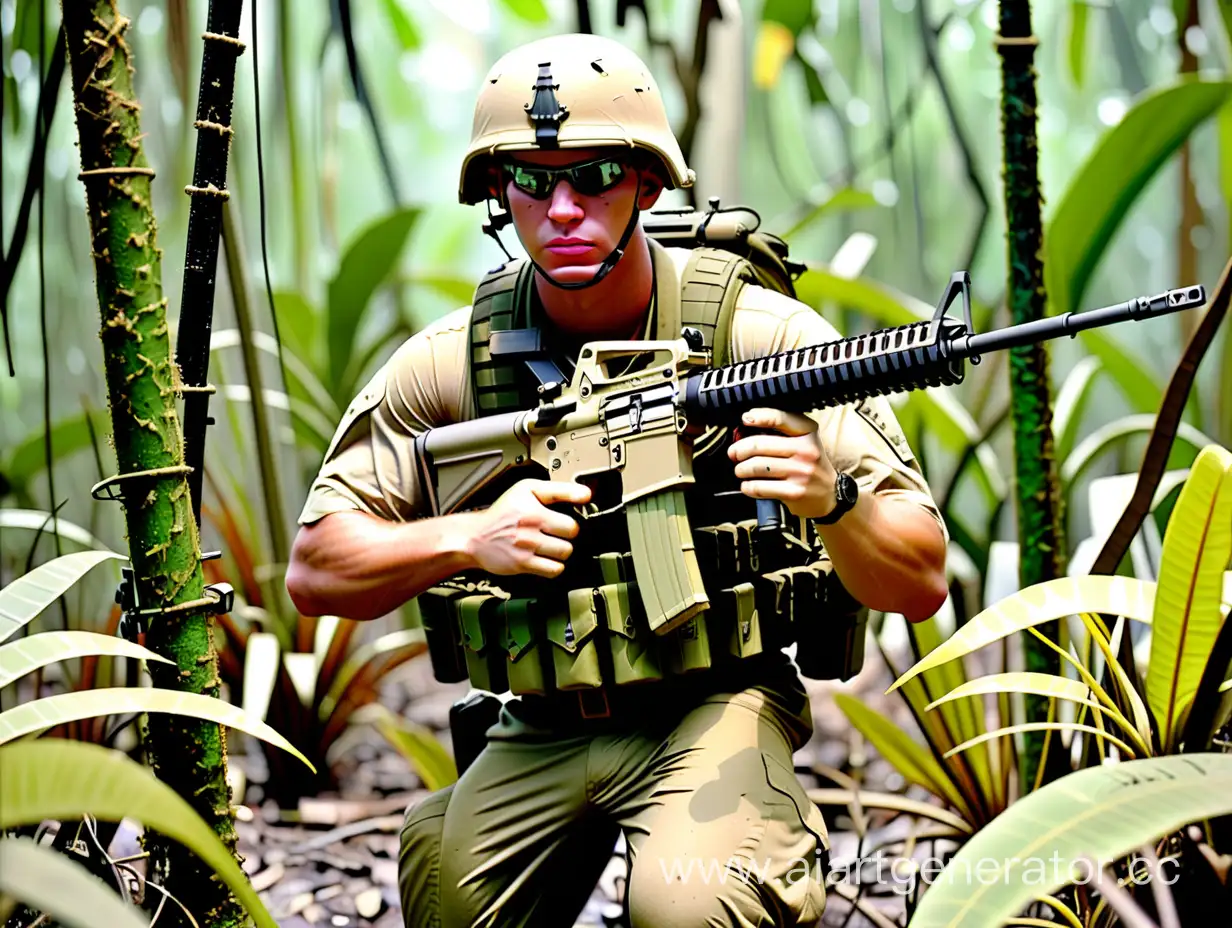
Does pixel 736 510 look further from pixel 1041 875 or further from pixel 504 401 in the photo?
pixel 1041 875

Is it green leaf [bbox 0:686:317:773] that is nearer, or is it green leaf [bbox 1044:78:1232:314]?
green leaf [bbox 0:686:317:773]

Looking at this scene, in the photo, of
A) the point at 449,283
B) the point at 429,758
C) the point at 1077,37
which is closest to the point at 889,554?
the point at 429,758

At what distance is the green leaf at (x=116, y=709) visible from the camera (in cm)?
93

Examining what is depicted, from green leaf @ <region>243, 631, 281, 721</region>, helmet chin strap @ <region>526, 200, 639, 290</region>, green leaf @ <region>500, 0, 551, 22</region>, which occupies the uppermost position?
green leaf @ <region>500, 0, 551, 22</region>

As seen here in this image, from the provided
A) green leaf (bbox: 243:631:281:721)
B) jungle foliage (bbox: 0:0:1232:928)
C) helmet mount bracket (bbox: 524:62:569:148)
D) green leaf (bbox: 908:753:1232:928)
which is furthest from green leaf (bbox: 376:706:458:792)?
green leaf (bbox: 908:753:1232:928)

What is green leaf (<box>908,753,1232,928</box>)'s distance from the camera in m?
0.73

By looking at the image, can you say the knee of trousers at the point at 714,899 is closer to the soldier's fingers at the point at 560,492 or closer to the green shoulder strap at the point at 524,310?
the soldier's fingers at the point at 560,492

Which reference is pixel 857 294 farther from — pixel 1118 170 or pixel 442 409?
pixel 442 409

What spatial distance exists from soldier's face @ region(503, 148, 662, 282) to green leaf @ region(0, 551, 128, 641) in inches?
17.8

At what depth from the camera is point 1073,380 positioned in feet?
6.50

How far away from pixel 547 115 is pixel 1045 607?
0.55 m

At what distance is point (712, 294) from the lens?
3.75 feet

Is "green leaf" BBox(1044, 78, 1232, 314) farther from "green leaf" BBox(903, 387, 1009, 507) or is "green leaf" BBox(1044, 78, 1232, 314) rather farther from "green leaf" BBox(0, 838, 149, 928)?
"green leaf" BBox(0, 838, 149, 928)

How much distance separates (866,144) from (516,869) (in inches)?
108
